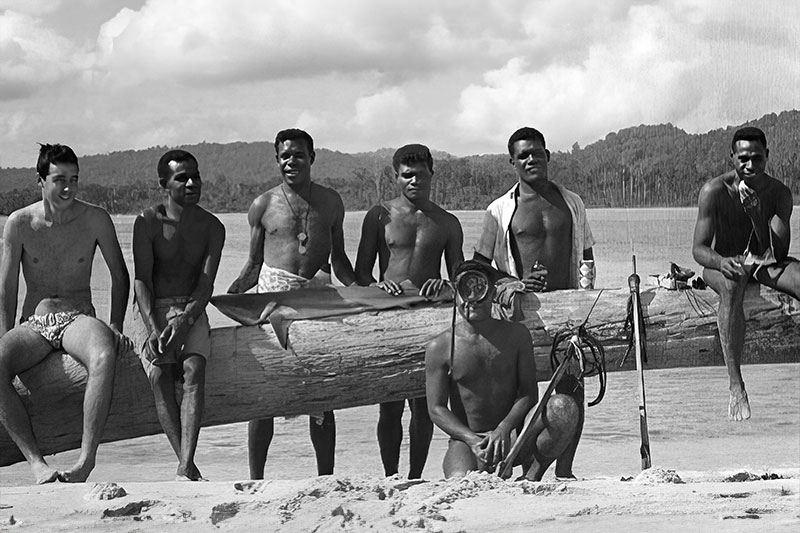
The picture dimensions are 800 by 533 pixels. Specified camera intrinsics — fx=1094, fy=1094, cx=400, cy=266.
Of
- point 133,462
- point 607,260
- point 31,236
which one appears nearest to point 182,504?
point 31,236

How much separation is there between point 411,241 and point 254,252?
1061mm

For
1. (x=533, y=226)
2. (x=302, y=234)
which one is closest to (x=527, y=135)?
(x=533, y=226)

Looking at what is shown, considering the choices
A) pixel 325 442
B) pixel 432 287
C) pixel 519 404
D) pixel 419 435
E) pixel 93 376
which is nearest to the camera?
pixel 519 404

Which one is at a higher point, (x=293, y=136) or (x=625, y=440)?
(x=293, y=136)

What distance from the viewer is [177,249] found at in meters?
6.63

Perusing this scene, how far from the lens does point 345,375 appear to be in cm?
705

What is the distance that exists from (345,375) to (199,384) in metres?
1.00

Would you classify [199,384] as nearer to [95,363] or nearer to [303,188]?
[95,363]

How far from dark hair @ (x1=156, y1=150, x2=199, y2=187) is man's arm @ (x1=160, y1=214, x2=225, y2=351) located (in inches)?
14.4

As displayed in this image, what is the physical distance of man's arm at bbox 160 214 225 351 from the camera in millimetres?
6461

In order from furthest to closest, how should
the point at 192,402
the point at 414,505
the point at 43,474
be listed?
1. the point at 192,402
2. the point at 43,474
3. the point at 414,505

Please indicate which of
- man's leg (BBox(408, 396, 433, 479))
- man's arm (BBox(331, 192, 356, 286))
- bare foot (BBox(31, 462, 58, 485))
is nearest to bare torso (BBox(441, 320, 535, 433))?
man's leg (BBox(408, 396, 433, 479))

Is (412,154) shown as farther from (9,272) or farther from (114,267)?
(9,272)

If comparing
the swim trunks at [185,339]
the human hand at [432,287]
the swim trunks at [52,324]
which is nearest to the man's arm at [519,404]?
the human hand at [432,287]
